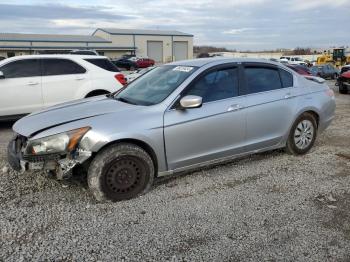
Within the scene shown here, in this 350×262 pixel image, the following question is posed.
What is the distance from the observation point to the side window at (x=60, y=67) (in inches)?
358

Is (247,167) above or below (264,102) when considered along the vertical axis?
below

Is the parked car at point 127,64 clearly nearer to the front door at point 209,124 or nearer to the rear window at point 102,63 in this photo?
the rear window at point 102,63

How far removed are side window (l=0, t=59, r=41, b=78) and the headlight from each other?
499 centimetres

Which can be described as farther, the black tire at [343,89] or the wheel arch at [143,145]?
the black tire at [343,89]

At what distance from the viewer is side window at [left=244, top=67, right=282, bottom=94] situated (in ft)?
18.5

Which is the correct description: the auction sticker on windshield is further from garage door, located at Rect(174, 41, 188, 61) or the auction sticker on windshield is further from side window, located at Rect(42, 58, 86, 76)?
garage door, located at Rect(174, 41, 188, 61)

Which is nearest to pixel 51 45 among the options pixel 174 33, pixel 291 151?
pixel 174 33

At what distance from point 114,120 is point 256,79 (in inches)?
90.5

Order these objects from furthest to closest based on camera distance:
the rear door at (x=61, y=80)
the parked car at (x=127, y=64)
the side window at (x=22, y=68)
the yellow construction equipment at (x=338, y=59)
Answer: the parked car at (x=127, y=64)
the yellow construction equipment at (x=338, y=59)
the rear door at (x=61, y=80)
the side window at (x=22, y=68)

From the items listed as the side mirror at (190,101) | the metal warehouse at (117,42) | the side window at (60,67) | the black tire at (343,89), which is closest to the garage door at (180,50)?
the metal warehouse at (117,42)

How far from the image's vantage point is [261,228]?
3965mm

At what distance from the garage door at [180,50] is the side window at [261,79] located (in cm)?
7121

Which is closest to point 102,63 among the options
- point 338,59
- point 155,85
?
point 155,85

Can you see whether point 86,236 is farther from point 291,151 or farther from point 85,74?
point 85,74
